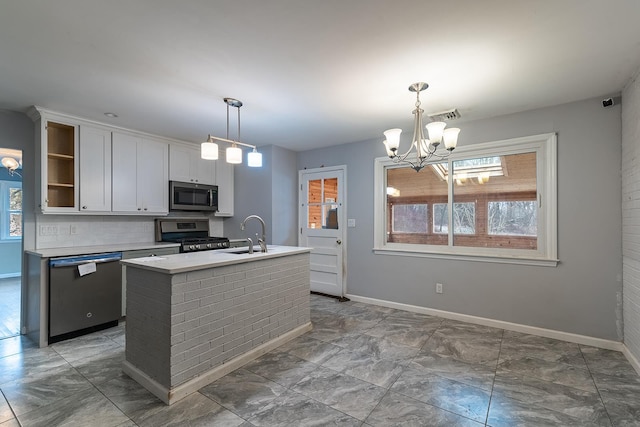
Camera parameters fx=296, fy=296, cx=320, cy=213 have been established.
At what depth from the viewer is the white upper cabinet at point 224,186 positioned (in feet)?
16.1

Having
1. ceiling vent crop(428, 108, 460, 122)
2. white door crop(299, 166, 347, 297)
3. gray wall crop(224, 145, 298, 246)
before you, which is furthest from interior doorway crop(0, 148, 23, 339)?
ceiling vent crop(428, 108, 460, 122)

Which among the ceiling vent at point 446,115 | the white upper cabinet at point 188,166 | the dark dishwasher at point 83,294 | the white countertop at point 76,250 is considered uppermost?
the ceiling vent at point 446,115

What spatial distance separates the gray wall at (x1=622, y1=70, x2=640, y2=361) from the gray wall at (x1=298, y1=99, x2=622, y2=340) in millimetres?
102

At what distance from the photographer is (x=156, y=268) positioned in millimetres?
2014

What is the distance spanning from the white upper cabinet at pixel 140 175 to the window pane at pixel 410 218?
327 centimetres

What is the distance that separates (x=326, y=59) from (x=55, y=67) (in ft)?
6.77

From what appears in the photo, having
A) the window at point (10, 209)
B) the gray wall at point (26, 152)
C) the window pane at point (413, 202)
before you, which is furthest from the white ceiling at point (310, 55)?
the window at point (10, 209)

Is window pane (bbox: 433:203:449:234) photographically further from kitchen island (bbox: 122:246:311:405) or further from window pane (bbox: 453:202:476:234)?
kitchen island (bbox: 122:246:311:405)

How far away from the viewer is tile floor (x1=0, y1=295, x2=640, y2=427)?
184 centimetres

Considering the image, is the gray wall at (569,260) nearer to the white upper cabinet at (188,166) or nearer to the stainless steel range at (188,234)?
the stainless steel range at (188,234)

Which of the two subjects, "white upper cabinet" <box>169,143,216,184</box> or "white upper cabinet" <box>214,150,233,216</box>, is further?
"white upper cabinet" <box>214,150,233,216</box>

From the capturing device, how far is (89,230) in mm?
3688

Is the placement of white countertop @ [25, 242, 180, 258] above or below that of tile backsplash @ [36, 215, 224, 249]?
below

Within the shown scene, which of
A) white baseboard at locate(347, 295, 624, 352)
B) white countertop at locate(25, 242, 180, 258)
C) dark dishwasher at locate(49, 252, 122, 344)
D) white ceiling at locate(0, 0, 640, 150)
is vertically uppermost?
white ceiling at locate(0, 0, 640, 150)
